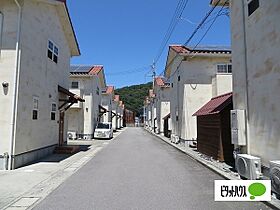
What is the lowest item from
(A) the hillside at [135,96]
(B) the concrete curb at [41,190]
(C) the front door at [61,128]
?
(B) the concrete curb at [41,190]

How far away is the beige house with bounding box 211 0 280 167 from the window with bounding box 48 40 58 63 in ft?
28.2

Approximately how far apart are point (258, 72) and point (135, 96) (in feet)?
293

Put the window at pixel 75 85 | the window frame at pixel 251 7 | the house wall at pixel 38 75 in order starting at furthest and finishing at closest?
the window at pixel 75 85 → the house wall at pixel 38 75 → the window frame at pixel 251 7

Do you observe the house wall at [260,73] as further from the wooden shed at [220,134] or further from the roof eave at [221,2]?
the wooden shed at [220,134]

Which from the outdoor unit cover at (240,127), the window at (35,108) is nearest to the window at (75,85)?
the window at (35,108)

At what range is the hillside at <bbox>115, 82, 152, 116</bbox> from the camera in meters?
93.6

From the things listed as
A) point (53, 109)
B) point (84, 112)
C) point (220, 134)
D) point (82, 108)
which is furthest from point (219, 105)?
point (84, 112)

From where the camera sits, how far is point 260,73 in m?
6.60

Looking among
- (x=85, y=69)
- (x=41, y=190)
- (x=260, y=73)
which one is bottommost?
(x=41, y=190)

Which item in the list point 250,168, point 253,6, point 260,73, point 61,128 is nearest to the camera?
point 250,168

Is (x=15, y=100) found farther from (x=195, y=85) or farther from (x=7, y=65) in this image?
(x=195, y=85)

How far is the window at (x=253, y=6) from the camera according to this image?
22.3 ft

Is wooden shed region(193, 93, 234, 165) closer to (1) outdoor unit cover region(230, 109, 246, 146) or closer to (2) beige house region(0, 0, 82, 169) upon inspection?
(1) outdoor unit cover region(230, 109, 246, 146)

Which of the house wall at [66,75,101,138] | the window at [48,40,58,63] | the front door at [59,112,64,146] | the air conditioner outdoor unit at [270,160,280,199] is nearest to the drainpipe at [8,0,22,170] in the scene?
the window at [48,40,58,63]
